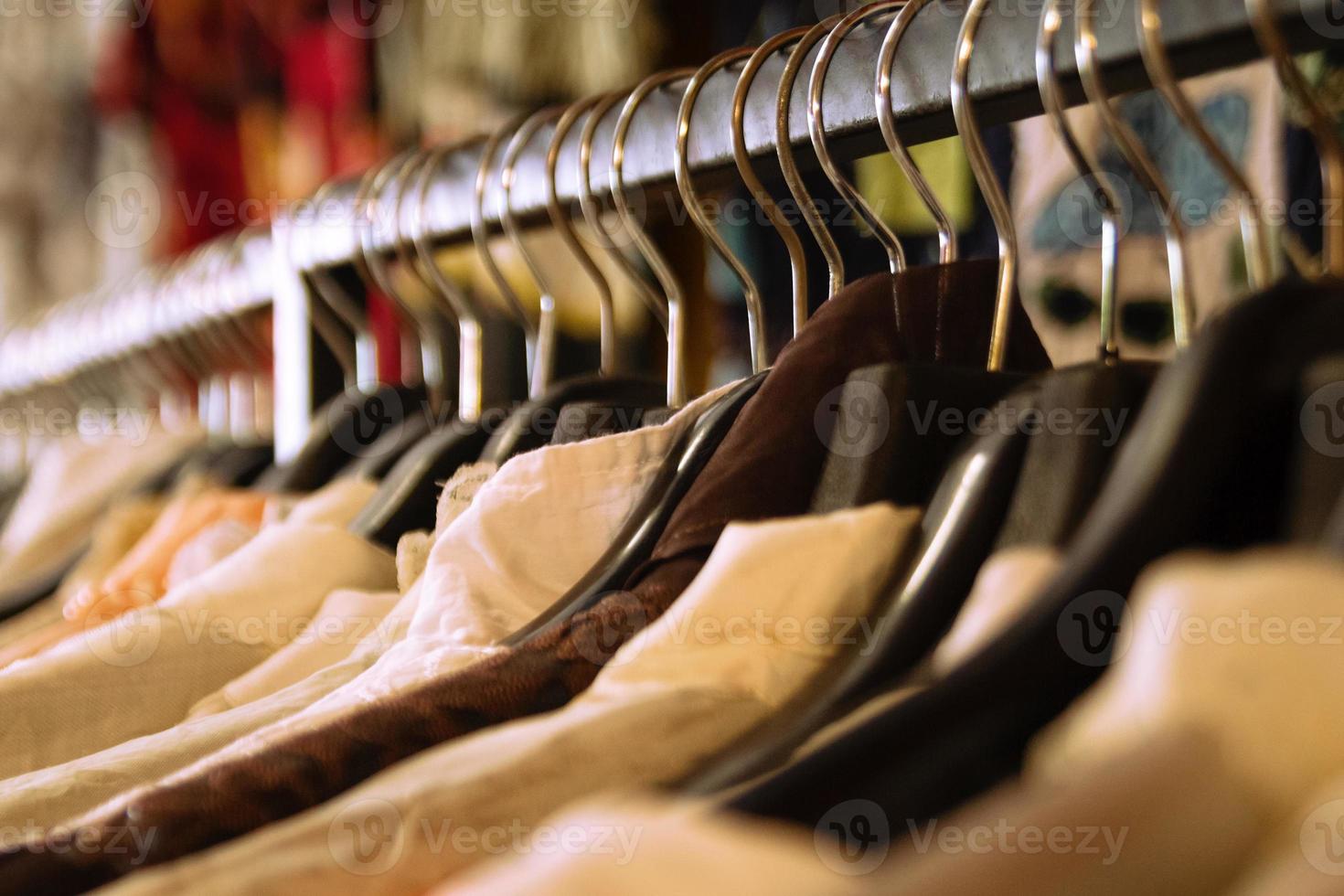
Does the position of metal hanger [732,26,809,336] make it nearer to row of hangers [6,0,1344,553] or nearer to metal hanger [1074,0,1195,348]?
row of hangers [6,0,1344,553]

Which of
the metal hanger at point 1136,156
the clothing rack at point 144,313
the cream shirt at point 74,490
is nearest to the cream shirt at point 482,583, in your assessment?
the metal hanger at point 1136,156

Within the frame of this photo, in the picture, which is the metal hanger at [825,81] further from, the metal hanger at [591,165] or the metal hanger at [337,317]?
the metal hanger at [337,317]

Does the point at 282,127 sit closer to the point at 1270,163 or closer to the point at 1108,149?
the point at 1108,149

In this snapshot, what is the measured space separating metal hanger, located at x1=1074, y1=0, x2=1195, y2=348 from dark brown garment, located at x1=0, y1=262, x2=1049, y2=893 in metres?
0.08

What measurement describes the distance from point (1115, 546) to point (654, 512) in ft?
0.90

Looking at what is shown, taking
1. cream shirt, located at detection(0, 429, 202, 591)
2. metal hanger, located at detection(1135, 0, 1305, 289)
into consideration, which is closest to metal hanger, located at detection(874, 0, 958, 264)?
metal hanger, located at detection(1135, 0, 1305, 289)

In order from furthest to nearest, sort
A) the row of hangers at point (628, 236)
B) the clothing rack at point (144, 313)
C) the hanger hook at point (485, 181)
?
the clothing rack at point (144, 313)
the hanger hook at point (485, 181)
the row of hangers at point (628, 236)

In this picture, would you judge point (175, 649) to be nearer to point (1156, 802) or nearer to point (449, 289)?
point (449, 289)

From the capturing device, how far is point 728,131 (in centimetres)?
65

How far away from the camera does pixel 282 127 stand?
2.21 metres

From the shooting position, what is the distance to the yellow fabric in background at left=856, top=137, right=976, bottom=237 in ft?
4.16

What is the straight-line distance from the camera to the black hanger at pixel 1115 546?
0.32m

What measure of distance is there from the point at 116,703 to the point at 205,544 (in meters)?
A: 0.24

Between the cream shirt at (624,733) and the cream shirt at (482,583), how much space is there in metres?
0.13
